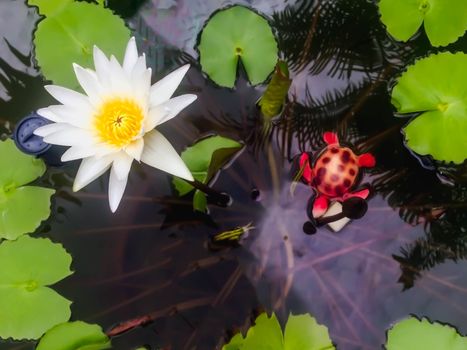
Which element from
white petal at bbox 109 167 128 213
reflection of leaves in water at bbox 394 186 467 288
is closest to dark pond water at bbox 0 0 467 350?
reflection of leaves in water at bbox 394 186 467 288

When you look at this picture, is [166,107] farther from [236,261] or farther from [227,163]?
[236,261]

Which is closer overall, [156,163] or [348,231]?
[156,163]

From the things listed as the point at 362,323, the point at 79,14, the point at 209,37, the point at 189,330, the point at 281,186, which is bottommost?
the point at 362,323

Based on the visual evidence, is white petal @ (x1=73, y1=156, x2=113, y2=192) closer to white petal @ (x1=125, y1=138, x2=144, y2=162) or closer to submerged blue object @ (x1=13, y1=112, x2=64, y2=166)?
white petal @ (x1=125, y1=138, x2=144, y2=162)

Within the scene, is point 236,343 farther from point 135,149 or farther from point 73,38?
point 73,38

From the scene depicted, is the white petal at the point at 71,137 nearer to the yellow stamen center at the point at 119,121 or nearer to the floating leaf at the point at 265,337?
the yellow stamen center at the point at 119,121

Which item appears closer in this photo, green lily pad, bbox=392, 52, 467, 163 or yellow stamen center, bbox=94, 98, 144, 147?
yellow stamen center, bbox=94, 98, 144, 147

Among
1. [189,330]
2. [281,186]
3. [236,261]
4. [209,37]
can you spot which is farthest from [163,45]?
[189,330]
